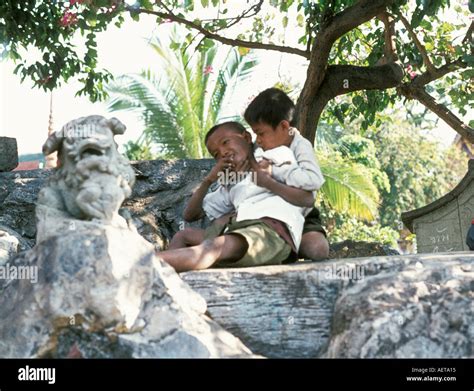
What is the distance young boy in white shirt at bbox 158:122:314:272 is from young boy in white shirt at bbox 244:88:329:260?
0.06m

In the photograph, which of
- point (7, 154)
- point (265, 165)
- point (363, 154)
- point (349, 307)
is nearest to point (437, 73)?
point (7, 154)

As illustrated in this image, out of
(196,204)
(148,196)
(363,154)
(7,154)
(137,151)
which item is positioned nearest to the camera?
(196,204)

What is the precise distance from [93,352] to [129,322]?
0.18m

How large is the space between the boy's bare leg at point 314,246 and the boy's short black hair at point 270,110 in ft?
2.15

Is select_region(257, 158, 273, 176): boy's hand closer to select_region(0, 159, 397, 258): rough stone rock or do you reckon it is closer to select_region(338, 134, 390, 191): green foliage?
select_region(0, 159, 397, 258): rough stone rock

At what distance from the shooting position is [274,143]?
4.36 m

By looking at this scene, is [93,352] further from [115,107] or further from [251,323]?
[115,107]

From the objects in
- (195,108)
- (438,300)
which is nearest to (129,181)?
(438,300)

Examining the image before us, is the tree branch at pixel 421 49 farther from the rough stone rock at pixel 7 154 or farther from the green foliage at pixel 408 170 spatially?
the green foliage at pixel 408 170

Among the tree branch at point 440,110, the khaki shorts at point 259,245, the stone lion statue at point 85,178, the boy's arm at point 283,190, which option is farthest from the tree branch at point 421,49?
the stone lion statue at point 85,178

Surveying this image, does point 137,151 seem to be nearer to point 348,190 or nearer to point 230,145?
point 348,190

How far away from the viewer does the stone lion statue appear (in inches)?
129

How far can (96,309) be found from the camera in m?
2.97

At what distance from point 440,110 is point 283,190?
4.76 metres
